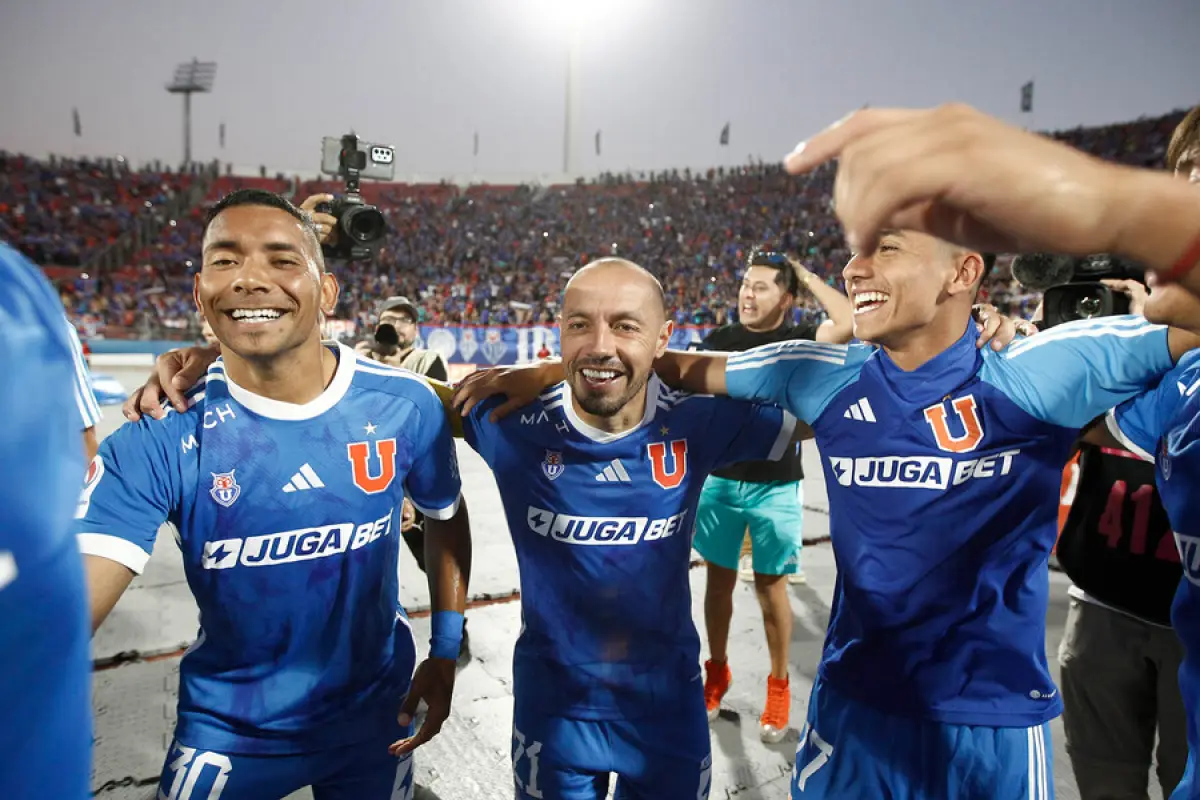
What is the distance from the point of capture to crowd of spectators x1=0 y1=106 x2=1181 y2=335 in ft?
96.1

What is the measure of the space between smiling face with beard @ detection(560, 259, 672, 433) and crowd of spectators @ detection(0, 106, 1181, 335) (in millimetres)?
21906

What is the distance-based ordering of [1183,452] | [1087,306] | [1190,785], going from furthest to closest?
[1087,306], [1183,452], [1190,785]

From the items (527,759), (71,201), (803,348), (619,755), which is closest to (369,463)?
(527,759)

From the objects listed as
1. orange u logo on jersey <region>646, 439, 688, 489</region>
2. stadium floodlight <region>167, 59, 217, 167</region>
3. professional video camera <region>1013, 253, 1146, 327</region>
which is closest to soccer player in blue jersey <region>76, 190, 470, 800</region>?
orange u logo on jersey <region>646, 439, 688, 489</region>

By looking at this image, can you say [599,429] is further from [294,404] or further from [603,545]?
[294,404]

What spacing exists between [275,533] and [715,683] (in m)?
2.69

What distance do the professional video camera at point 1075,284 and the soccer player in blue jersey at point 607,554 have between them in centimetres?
131

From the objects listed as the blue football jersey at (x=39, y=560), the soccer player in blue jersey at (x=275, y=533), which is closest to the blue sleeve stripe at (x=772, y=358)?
the soccer player in blue jersey at (x=275, y=533)

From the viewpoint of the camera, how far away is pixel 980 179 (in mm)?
655

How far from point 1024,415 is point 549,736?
1632 mm

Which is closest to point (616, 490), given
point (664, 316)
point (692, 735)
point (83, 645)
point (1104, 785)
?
point (664, 316)

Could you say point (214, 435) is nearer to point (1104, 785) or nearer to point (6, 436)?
point (6, 436)

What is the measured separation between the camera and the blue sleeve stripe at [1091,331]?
1765 millimetres

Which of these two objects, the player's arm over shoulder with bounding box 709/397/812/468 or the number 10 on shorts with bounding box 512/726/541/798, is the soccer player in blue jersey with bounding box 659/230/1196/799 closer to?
the player's arm over shoulder with bounding box 709/397/812/468
